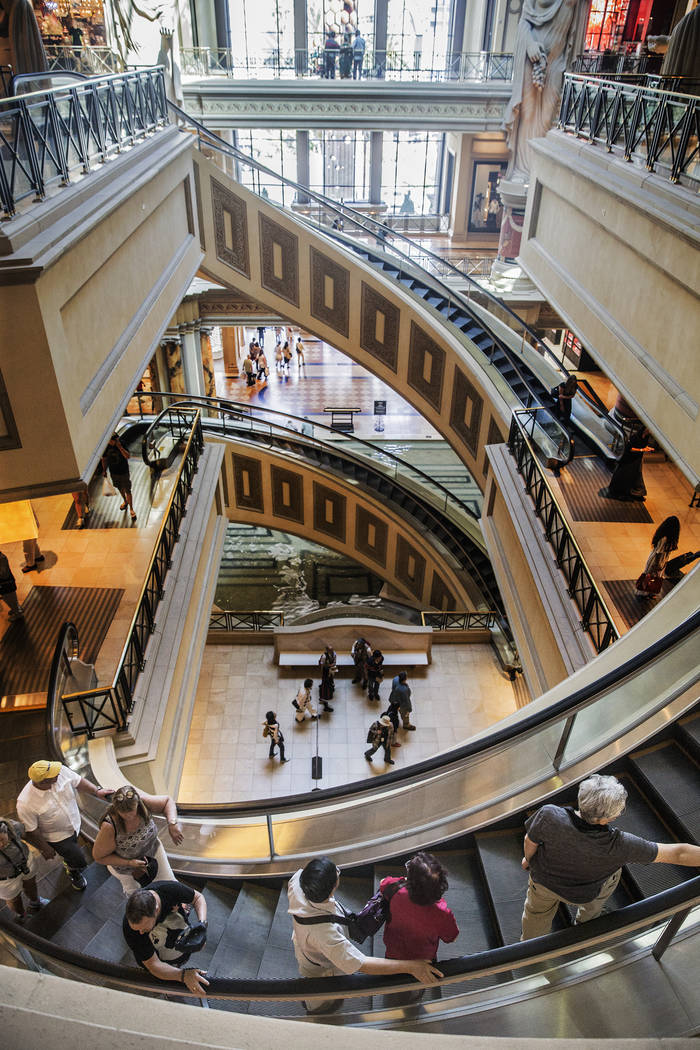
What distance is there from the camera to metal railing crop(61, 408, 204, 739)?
16.1ft

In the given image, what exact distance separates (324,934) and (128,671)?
354 cm

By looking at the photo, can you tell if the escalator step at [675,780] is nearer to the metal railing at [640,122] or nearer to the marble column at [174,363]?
the metal railing at [640,122]

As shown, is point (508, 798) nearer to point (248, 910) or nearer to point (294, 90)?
point (248, 910)

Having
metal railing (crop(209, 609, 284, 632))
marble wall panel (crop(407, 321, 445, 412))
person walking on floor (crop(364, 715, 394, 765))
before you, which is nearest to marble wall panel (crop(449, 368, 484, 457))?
marble wall panel (crop(407, 321, 445, 412))

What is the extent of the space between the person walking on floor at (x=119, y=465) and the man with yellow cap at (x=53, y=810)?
4.42 meters

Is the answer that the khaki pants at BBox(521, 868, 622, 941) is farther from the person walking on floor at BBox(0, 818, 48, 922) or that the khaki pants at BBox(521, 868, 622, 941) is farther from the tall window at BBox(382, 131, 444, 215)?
the tall window at BBox(382, 131, 444, 215)

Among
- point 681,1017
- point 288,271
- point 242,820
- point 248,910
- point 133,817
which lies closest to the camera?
point 681,1017

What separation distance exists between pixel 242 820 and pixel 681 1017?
2.32 meters

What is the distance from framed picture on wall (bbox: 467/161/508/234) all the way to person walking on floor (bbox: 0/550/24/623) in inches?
751

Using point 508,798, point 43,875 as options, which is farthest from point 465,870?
point 43,875

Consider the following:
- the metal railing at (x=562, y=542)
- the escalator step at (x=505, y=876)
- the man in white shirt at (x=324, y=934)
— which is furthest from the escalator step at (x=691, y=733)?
Answer: the metal railing at (x=562, y=542)

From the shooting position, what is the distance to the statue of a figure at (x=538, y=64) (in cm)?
1485

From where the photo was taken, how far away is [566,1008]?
2023 mm

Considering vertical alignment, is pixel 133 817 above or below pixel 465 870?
above
